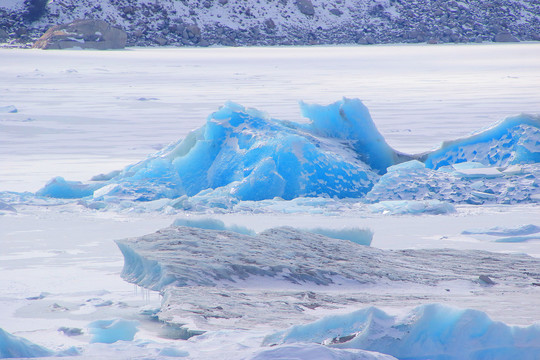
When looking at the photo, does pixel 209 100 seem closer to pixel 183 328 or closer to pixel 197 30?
pixel 183 328

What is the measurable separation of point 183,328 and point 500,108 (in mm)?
9962

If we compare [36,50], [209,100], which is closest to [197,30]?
[36,50]

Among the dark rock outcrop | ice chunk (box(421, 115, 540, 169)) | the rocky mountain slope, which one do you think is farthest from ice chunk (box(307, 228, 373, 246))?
the rocky mountain slope

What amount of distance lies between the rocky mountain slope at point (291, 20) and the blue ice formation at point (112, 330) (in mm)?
37528

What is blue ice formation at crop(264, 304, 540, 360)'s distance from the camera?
2.27m

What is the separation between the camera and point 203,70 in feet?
73.6

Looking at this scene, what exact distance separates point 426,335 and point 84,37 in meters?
34.1

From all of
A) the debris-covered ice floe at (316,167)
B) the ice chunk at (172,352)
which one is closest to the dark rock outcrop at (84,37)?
the debris-covered ice floe at (316,167)

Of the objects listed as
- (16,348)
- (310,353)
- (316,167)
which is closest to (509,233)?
(316,167)

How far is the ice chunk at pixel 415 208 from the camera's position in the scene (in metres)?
5.06

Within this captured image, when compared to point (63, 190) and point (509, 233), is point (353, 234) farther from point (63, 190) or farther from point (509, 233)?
point (63, 190)

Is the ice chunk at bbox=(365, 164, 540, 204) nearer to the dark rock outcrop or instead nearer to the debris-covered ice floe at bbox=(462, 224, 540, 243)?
the debris-covered ice floe at bbox=(462, 224, 540, 243)

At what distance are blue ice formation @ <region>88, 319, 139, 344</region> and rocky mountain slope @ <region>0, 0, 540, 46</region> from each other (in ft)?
123

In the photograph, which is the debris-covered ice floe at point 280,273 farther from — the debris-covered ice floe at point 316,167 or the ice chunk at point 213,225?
the debris-covered ice floe at point 316,167
